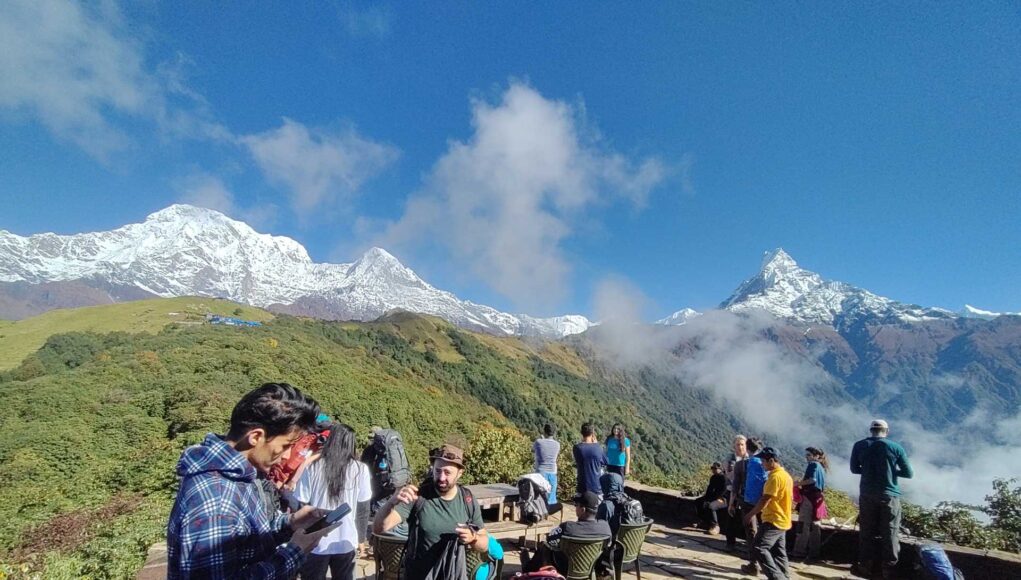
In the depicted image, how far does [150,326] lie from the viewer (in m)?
51.7

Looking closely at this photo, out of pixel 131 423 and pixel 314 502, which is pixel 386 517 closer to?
pixel 314 502

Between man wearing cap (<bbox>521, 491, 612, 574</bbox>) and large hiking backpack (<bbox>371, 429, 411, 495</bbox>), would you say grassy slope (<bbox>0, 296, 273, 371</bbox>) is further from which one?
man wearing cap (<bbox>521, 491, 612, 574</bbox>)

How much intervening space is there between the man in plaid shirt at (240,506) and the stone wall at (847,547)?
7.21 meters

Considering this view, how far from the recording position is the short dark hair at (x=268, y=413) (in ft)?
6.29

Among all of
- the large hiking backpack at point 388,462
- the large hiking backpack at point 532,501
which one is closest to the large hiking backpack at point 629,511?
the large hiking backpack at point 532,501

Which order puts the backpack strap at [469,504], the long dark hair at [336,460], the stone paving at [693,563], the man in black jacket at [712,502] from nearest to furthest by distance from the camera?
the backpack strap at [469,504], the long dark hair at [336,460], the stone paving at [693,563], the man in black jacket at [712,502]

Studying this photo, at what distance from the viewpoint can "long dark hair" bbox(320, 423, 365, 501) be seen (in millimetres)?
3650

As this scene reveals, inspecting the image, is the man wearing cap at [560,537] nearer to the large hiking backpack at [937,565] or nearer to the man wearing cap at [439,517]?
the man wearing cap at [439,517]

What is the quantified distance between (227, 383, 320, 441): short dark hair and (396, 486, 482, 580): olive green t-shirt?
1531mm

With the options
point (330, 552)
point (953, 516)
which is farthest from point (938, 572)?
point (330, 552)

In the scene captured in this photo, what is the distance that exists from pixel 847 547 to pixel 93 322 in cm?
7195

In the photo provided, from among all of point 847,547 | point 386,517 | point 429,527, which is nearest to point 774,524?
point 847,547

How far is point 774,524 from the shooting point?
17.0ft

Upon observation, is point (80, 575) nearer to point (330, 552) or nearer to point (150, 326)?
point (330, 552)
